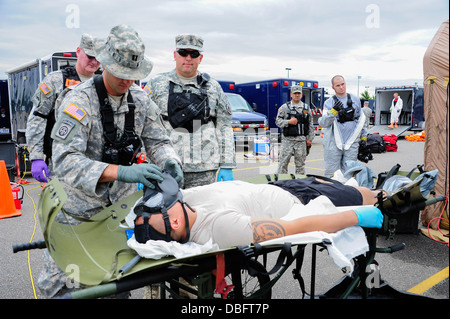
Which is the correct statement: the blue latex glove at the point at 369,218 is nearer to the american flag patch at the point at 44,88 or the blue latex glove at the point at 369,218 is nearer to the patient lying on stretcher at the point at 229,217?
the patient lying on stretcher at the point at 229,217

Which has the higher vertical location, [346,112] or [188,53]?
[188,53]

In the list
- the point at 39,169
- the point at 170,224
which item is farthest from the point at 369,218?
the point at 39,169

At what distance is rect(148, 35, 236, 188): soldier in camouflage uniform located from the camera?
333 centimetres

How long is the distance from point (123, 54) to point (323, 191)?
5.97ft

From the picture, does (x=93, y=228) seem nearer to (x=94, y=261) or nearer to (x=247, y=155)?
(x=94, y=261)

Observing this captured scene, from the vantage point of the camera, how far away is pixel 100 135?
230cm

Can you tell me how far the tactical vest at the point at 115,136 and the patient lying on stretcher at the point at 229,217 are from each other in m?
0.34

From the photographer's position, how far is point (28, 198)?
21.3 ft

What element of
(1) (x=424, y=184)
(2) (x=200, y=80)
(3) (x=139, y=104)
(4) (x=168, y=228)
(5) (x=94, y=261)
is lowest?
(5) (x=94, y=261)

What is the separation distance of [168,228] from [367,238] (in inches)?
51.3

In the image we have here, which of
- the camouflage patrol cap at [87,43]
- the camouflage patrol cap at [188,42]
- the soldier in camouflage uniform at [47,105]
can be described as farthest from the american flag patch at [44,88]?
the camouflage patrol cap at [188,42]

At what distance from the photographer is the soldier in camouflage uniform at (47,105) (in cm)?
328

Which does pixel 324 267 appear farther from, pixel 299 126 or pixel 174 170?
pixel 299 126

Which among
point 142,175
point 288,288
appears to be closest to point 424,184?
point 288,288
